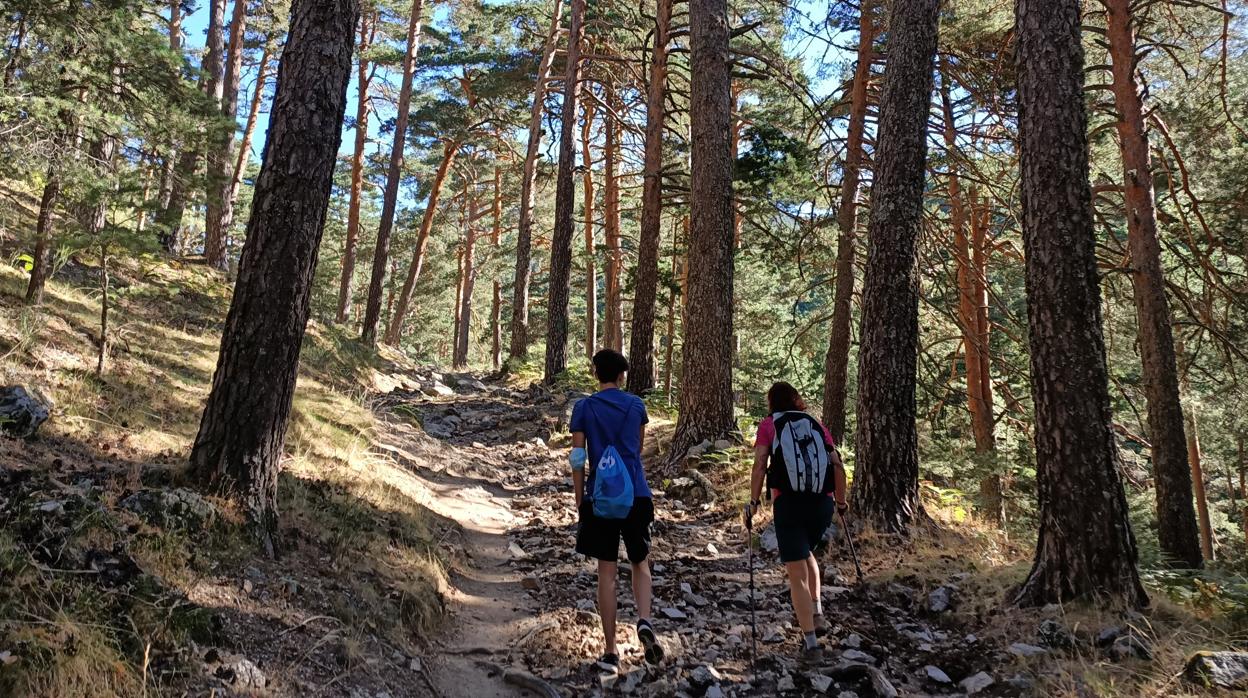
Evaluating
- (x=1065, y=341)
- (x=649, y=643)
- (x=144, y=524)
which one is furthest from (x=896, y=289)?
(x=144, y=524)

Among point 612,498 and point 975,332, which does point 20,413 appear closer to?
point 612,498

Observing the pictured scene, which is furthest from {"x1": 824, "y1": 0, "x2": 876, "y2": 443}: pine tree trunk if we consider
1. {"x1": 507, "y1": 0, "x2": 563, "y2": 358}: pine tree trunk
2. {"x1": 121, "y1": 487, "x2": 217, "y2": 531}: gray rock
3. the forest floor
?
{"x1": 121, "y1": 487, "x2": 217, "y2": 531}: gray rock

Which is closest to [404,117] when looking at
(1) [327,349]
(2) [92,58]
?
(1) [327,349]

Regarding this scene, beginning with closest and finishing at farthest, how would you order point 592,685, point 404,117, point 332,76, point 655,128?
point 592,685, point 332,76, point 655,128, point 404,117

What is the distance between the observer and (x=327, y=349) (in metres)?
13.8

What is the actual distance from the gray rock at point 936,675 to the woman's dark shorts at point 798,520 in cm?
99

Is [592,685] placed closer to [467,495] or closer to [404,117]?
[467,495]

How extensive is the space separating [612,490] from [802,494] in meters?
1.41

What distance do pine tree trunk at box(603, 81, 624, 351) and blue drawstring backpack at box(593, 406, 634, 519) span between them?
13765 mm

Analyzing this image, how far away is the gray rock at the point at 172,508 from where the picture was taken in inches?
147

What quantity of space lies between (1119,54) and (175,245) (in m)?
18.6

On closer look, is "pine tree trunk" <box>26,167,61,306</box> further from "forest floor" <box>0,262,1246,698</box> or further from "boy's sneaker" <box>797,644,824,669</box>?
"boy's sneaker" <box>797,644,824,669</box>

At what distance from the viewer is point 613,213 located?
19.5m

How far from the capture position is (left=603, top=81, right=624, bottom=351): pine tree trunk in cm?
1858
